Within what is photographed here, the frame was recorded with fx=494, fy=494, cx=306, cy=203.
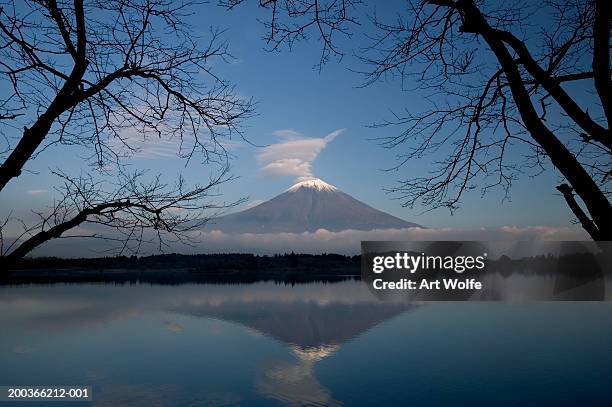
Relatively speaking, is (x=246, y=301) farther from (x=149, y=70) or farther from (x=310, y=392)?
(x=149, y=70)

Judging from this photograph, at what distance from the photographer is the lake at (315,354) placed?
2091 centimetres

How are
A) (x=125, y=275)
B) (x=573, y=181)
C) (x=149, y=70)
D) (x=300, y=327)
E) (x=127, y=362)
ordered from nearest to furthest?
(x=573, y=181) < (x=149, y=70) < (x=127, y=362) < (x=300, y=327) < (x=125, y=275)

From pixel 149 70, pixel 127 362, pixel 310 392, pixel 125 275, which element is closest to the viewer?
pixel 149 70

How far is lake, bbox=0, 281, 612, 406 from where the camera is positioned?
20.9 metres

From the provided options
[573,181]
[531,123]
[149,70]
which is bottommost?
[573,181]

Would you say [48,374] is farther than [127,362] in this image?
No

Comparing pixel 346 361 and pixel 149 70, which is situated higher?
pixel 149 70

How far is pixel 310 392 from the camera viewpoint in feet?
73.4

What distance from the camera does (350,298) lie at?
5853 cm

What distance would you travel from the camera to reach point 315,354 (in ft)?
102

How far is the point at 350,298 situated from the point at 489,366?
34545 millimetres

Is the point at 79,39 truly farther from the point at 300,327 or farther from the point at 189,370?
the point at 300,327

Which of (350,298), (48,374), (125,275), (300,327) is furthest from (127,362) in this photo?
(125,275)

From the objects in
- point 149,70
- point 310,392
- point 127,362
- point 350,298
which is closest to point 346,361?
point 310,392
